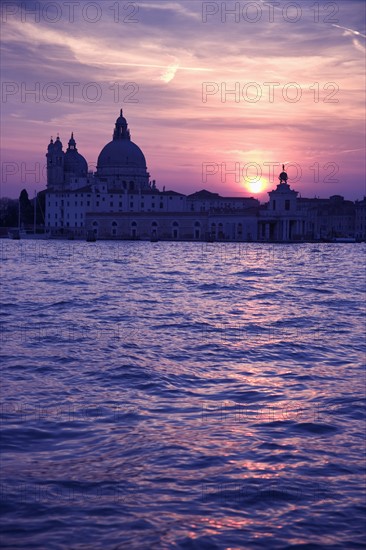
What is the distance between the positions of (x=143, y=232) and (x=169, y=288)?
5063 centimetres

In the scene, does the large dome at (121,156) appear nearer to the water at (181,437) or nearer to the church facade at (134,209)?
the church facade at (134,209)

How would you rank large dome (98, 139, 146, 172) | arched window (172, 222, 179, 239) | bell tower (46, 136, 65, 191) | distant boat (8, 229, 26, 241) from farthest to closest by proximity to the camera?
bell tower (46, 136, 65, 191) → large dome (98, 139, 146, 172) → arched window (172, 222, 179, 239) → distant boat (8, 229, 26, 241)

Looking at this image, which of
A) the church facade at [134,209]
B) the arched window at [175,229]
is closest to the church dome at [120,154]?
the church facade at [134,209]

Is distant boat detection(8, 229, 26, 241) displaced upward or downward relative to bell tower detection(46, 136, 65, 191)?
downward

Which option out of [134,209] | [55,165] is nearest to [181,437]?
[134,209]

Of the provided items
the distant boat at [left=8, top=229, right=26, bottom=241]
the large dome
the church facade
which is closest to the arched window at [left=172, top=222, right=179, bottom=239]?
the church facade

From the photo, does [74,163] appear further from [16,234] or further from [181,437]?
[181,437]

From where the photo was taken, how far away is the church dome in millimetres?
70188

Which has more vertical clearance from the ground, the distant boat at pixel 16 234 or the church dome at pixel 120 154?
the church dome at pixel 120 154

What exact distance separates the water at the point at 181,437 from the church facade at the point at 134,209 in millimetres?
54355

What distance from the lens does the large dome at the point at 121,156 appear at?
70.2m

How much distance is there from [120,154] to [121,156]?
22 centimetres

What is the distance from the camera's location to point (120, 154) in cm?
7044

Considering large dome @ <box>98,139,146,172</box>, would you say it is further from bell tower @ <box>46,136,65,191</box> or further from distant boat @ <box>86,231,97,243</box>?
distant boat @ <box>86,231,97,243</box>
